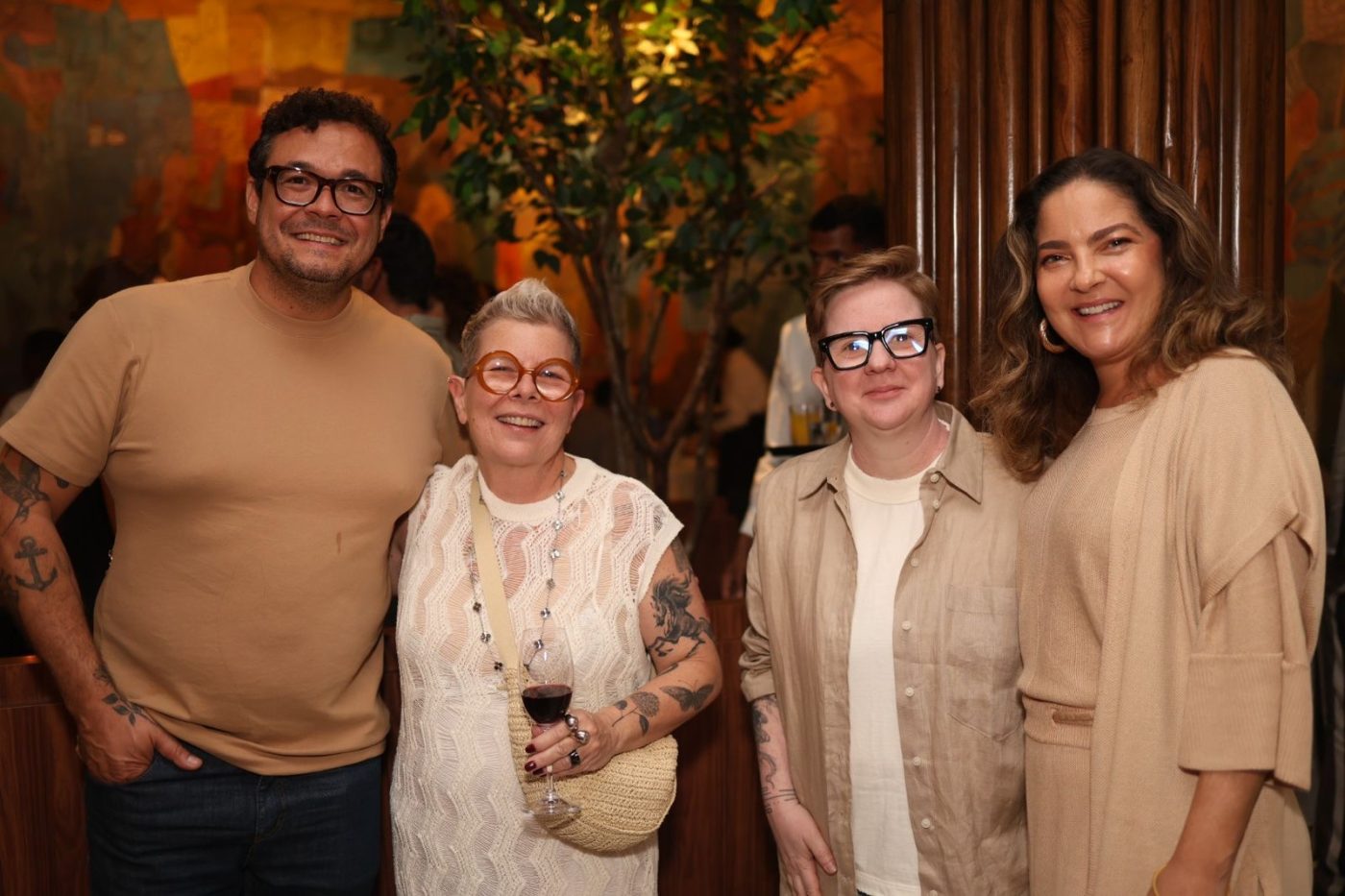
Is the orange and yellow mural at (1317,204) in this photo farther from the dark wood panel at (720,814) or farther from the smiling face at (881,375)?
the smiling face at (881,375)

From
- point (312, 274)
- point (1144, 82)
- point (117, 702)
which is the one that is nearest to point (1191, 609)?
point (1144, 82)

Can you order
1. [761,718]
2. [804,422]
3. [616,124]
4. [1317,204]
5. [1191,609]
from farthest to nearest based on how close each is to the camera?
[616,124]
[1317,204]
[804,422]
[761,718]
[1191,609]

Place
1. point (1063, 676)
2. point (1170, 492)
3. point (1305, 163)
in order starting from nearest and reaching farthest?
1. point (1170, 492)
2. point (1063, 676)
3. point (1305, 163)

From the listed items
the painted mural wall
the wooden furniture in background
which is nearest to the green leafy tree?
the wooden furniture in background

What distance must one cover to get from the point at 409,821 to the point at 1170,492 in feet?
5.09

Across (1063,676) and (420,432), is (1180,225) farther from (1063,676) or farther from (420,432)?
(420,432)

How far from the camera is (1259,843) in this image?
6.35 feet

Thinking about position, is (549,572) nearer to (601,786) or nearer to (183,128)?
(601,786)

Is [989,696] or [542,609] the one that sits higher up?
[542,609]

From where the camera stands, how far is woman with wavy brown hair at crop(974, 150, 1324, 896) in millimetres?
1811

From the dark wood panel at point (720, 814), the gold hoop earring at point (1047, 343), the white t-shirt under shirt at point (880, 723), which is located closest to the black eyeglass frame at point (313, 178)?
the white t-shirt under shirt at point (880, 723)

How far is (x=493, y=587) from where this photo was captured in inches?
92.2

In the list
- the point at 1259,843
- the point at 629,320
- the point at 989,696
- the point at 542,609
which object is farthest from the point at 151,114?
the point at 1259,843

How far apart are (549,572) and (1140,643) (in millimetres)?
1089
